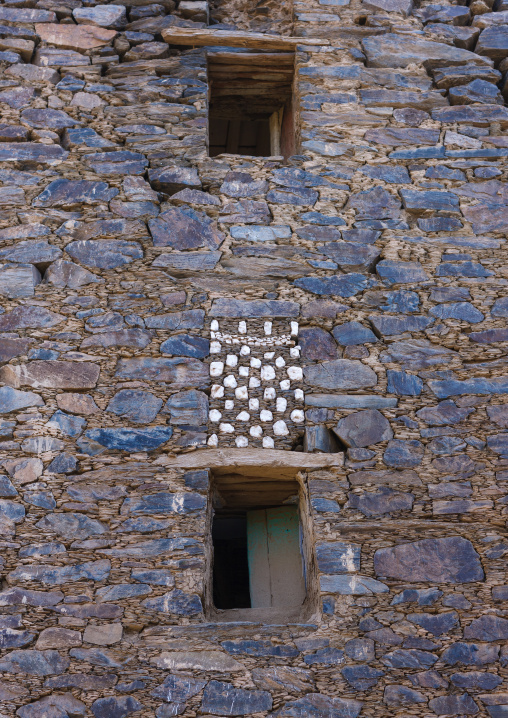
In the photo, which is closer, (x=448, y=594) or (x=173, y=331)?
(x=448, y=594)

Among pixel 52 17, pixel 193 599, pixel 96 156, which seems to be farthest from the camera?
pixel 52 17

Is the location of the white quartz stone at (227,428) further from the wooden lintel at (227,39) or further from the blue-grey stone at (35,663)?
the wooden lintel at (227,39)

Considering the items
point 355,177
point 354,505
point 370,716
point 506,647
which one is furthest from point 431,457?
point 355,177

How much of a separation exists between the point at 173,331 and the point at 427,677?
191 centimetres

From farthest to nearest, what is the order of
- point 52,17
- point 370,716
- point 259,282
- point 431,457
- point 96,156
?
1. point 52,17
2. point 96,156
3. point 259,282
4. point 431,457
5. point 370,716

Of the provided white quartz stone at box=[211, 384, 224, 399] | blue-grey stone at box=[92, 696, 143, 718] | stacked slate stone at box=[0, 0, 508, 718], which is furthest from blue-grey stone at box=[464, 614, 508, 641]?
white quartz stone at box=[211, 384, 224, 399]

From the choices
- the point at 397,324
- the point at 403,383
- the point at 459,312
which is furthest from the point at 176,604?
the point at 459,312

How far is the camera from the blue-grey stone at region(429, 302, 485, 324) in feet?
13.6

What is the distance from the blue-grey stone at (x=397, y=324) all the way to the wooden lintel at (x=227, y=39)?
6.16 ft

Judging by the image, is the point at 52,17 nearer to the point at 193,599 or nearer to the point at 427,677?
the point at 193,599

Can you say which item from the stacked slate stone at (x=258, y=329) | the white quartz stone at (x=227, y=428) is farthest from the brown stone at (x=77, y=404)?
the white quartz stone at (x=227, y=428)

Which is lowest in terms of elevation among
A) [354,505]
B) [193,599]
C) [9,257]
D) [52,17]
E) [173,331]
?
[193,599]

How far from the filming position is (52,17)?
4918 millimetres

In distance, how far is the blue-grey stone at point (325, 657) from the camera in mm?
3342
